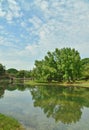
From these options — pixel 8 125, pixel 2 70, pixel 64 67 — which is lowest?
pixel 8 125

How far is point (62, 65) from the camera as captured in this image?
9712 centimetres

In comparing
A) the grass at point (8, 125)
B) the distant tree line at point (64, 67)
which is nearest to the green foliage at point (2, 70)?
the distant tree line at point (64, 67)

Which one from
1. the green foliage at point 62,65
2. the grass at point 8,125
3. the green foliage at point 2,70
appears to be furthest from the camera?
the green foliage at point 2,70

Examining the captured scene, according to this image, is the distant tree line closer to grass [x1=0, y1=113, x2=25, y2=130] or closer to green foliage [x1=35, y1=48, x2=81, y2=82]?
green foliage [x1=35, y1=48, x2=81, y2=82]

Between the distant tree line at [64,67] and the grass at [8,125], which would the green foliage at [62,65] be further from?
the grass at [8,125]

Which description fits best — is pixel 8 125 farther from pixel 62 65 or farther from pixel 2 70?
pixel 2 70

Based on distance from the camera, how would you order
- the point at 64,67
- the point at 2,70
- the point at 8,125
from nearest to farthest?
the point at 8,125 → the point at 64,67 → the point at 2,70

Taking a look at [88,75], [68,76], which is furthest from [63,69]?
[88,75]

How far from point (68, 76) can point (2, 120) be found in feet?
252

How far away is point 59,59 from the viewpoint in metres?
102

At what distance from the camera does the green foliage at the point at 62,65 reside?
96.0 metres

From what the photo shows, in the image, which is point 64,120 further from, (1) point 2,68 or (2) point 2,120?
(1) point 2,68

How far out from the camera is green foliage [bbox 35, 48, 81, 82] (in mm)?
96000

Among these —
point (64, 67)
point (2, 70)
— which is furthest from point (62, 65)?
point (2, 70)
